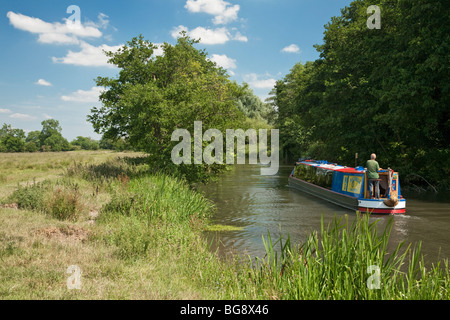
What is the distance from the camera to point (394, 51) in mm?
22125

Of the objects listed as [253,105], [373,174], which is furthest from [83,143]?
[373,174]

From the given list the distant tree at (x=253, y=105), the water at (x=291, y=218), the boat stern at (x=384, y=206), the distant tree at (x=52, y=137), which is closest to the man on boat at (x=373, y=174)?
the boat stern at (x=384, y=206)

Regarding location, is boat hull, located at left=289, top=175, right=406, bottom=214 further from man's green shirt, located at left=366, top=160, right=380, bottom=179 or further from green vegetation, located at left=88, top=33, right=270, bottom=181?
green vegetation, located at left=88, top=33, right=270, bottom=181

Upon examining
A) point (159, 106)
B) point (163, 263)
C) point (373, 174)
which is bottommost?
point (163, 263)

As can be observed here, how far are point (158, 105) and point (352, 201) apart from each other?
11.6m

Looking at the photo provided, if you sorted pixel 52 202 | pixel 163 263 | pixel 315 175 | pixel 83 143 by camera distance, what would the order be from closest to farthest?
pixel 163 263 < pixel 52 202 < pixel 315 175 < pixel 83 143

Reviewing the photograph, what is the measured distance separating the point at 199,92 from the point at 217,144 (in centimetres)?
354

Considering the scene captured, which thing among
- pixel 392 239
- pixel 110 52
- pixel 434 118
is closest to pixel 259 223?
pixel 392 239

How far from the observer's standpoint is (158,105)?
→ 18.3 metres

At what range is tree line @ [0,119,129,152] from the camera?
105125 mm

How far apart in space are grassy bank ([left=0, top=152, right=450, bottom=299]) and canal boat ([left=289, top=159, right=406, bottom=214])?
25.3 ft

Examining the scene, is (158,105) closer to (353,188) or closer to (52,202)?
(52,202)

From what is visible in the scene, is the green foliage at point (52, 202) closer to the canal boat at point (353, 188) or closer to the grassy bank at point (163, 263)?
the grassy bank at point (163, 263)
